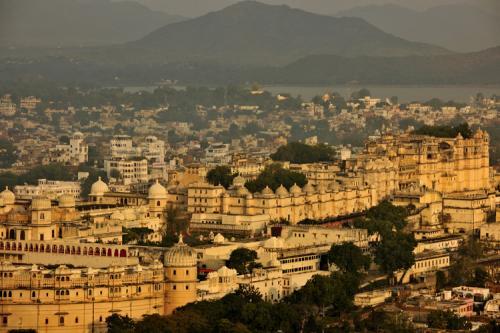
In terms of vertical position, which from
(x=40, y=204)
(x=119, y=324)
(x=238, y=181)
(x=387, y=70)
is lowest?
(x=119, y=324)

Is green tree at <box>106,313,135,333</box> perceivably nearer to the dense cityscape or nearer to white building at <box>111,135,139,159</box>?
the dense cityscape

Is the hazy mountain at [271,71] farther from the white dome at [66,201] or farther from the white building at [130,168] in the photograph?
the white dome at [66,201]

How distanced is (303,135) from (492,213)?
191 ft

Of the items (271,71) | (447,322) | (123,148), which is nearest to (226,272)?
(447,322)

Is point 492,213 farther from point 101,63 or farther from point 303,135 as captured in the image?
point 101,63

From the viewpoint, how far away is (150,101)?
444 ft

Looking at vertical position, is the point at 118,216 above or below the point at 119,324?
above

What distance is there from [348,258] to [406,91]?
11232 cm

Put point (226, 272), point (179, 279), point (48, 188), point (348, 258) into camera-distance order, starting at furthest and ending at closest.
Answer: point (48, 188) < point (348, 258) < point (226, 272) < point (179, 279)

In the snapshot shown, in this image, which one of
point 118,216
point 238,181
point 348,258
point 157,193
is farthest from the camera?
point 238,181

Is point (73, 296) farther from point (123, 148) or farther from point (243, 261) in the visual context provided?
point (123, 148)

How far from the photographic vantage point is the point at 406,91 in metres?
156

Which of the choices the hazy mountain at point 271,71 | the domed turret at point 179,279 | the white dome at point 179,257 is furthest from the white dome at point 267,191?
the hazy mountain at point 271,71

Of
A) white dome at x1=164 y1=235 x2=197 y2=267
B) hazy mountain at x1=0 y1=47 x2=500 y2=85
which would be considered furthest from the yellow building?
hazy mountain at x1=0 y1=47 x2=500 y2=85
